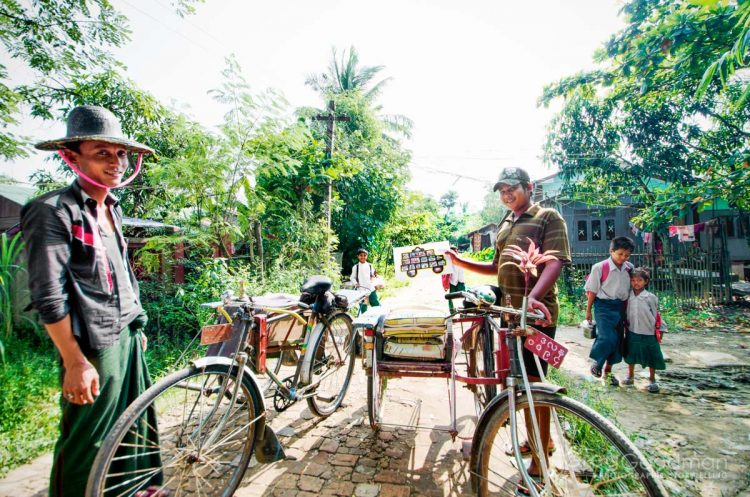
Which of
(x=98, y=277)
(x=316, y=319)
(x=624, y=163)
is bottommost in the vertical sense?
(x=316, y=319)

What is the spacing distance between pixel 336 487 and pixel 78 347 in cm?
176

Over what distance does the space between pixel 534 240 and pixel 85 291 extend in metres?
2.69

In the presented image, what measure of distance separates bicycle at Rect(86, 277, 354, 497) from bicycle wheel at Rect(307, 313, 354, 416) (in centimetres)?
1

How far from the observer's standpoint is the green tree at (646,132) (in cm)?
570

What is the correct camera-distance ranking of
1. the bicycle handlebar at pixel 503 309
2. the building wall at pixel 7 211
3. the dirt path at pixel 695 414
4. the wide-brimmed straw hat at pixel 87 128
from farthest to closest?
1. the building wall at pixel 7 211
2. the dirt path at pixel 695 414
3. the bicycle handlebar at pixel 503 309
4. the wide-brimmed straw hat at pixel 87 128

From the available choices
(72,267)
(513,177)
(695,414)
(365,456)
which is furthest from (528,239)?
(695,414)

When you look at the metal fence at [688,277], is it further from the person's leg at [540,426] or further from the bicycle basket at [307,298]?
the bicycle basket at [307,298]

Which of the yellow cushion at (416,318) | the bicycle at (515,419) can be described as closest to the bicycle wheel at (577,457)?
the bicycle at (515,419)

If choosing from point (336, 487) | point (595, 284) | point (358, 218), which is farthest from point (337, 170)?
point (336, 487)

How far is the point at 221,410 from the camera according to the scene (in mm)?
3389

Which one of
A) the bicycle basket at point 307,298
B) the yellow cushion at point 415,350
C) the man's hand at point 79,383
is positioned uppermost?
the bicycle basket at point 307,298

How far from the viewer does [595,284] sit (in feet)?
14.2

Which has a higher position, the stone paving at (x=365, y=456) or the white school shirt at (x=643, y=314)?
the white school shirt at (x=643, y=314)

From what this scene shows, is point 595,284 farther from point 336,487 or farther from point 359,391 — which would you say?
point 336,487
